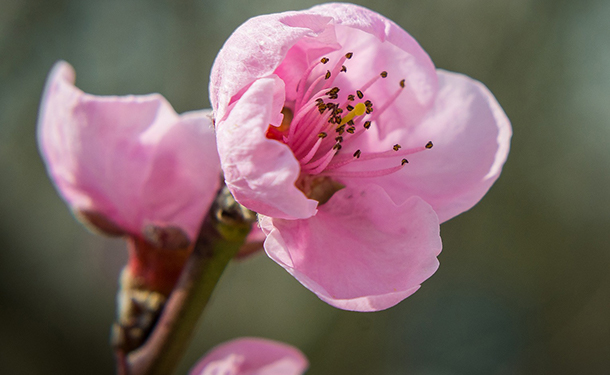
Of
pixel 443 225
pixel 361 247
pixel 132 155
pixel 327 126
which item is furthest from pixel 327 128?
pixel 443 225

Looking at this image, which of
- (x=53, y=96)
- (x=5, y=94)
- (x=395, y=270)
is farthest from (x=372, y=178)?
(x=5, y=94)

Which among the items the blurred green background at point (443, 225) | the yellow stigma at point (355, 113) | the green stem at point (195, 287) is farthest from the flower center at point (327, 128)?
the blurred green background at point (443, 225)

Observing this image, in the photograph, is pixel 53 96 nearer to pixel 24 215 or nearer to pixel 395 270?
pixel 395 270

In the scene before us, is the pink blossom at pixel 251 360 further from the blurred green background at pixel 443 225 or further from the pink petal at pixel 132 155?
the blurred green background at pixel 443 225

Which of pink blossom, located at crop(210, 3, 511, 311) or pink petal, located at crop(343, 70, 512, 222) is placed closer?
pink blossom, located at crop(210, 3, 511, 311)

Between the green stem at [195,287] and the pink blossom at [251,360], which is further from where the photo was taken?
the pink blossom at [251,360]

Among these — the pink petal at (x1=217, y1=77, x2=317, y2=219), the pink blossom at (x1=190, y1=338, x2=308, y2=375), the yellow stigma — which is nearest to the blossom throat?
the yellow stigma

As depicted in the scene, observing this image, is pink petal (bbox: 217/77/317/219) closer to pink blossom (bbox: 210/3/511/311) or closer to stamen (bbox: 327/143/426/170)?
pink blossom (bbox: 210/3/511/311)
